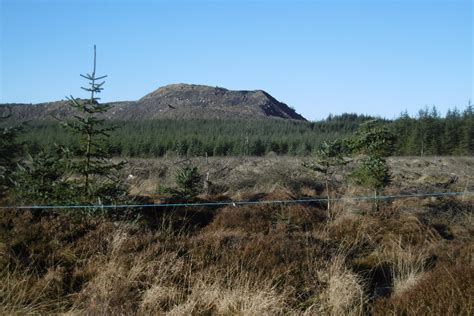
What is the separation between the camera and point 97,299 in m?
4.33

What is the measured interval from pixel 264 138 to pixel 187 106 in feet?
190

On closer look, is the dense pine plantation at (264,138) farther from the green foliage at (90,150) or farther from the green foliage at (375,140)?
the green foliage at (90,150)

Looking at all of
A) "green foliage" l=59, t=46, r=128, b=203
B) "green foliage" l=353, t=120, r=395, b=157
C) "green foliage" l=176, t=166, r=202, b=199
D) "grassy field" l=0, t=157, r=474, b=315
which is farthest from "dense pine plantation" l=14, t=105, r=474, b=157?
"grassy field" l=0, t=157, r=474, b=315

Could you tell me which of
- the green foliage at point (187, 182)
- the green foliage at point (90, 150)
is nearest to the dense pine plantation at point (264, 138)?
the green foliage at point (187, 182)

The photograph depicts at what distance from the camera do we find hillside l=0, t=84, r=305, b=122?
118 m

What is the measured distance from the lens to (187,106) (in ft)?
409

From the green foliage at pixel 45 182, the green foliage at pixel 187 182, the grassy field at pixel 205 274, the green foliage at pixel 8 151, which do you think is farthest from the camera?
the green foliage at pixel 187 182

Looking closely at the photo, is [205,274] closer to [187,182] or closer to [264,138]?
[187,182]

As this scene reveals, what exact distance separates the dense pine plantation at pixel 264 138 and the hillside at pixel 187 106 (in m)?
21.5

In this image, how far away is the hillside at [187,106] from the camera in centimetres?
11850

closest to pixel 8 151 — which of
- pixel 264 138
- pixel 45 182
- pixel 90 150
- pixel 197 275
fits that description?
pixel 45 182

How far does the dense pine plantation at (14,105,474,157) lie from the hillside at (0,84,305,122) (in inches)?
846

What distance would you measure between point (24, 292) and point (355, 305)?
3258 millimetres

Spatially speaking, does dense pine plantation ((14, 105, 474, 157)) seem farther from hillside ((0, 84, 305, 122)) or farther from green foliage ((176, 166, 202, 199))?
hillside ((0, 84, 305, 122))
